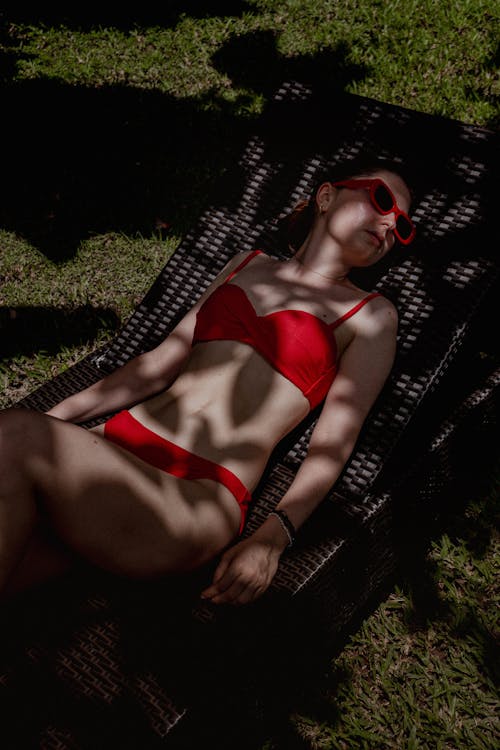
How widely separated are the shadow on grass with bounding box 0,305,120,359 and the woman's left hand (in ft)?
8.58

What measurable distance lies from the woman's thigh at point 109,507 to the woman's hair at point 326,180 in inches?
63.3

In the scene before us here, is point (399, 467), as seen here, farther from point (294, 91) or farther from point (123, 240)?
point (123, 240)

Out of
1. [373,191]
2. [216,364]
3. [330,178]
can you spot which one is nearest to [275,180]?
[330,178]

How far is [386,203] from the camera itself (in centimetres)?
305

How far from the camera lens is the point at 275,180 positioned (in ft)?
12.6

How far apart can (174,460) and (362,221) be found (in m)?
1.42

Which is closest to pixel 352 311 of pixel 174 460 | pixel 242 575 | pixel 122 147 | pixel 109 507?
pixel 174 460

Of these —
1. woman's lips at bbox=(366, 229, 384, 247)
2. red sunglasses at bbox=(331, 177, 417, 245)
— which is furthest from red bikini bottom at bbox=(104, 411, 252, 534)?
red sunglasses at bbox=(331, 177, 417, 245)

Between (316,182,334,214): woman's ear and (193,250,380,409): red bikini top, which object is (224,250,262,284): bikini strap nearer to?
(193,250,380,409): red bikini top

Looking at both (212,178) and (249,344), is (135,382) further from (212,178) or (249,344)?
(212,178)

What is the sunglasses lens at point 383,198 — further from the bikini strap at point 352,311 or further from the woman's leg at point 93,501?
the woman's leg at point 93,501

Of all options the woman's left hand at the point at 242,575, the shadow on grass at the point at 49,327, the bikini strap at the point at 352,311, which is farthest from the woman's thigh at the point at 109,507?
the shadow on grass at the point at 49,327

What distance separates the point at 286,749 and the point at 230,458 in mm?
1357

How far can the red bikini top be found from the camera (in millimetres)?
2844
